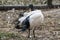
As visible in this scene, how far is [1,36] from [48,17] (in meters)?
1.84

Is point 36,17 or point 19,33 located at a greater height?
point 36,17

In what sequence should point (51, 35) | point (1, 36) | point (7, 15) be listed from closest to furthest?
1. point (1, 36)
2. point (51, 35)
3. point (7, 15)

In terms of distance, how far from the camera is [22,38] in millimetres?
4113

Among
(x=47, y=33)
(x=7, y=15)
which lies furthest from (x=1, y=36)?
(x=7, y=15)

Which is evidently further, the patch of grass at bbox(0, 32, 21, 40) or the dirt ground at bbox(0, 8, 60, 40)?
the dirt ground at bbox(0, 8, 60, 40)

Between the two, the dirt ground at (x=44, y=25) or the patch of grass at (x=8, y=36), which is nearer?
the patch of grass at (x=8, y=36)

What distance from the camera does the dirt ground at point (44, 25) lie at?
170 inches

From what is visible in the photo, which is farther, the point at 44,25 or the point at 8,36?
the point at 44,25

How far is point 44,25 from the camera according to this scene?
4949mm

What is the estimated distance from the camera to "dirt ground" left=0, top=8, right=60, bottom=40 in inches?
170

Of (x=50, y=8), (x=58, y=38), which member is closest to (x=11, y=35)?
(x=58, y=38)

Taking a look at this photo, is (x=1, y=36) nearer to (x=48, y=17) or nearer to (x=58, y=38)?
(x=58, y=38)

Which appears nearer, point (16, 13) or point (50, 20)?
point (50, 20)

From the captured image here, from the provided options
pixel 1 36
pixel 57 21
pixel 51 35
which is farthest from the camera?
pixel 57 21
